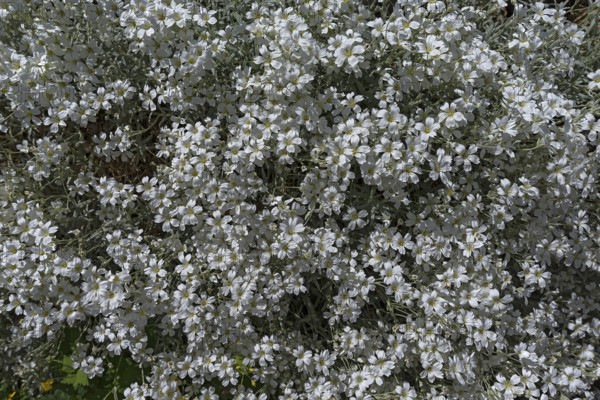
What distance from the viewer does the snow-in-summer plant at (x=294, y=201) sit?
319 centimetres

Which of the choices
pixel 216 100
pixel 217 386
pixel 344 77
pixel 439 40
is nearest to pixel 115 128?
pixel 216 100

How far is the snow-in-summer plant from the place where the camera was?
319 centimetres

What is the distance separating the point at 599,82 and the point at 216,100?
221cm

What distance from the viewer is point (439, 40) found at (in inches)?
127

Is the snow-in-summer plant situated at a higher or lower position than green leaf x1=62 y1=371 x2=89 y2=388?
higher

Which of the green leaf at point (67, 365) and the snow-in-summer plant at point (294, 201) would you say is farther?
the green leaf at point (67, 365)

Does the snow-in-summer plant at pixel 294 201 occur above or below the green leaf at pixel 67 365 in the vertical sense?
above

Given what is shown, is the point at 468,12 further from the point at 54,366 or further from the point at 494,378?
the point at 54,366

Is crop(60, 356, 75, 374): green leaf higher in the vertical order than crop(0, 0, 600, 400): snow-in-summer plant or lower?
lower

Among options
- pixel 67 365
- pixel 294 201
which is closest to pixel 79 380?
pixel 67 365

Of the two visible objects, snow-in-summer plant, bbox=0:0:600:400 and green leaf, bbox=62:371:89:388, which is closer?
snow-in-summer plant, bbox=0:0:600:400

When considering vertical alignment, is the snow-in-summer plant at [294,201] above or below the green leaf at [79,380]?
above

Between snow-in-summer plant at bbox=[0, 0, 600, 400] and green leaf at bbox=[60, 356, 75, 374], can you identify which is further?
green leaf at bbox=[60, 356, 75, 374]

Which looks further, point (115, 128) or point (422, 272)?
point (115, 128)
